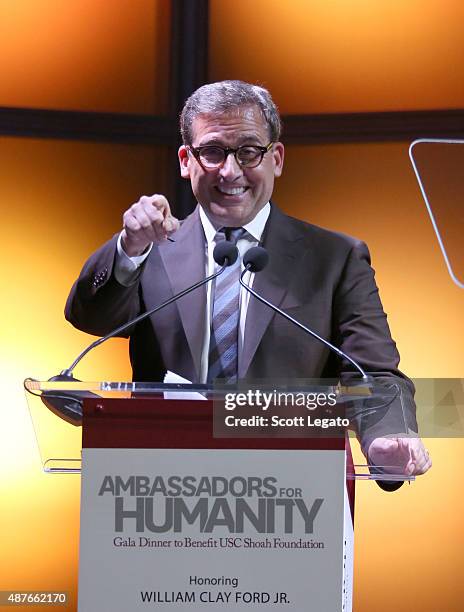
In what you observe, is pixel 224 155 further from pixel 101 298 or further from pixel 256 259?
pixel 256 259

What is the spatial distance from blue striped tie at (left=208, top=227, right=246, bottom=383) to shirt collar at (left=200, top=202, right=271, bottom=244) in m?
0.04

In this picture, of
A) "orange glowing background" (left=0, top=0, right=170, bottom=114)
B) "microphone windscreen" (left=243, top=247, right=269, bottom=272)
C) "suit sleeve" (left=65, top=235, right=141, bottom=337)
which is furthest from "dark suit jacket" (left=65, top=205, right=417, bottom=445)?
"orange glowing background" (left=0, top=0, right=170, bottom=114)

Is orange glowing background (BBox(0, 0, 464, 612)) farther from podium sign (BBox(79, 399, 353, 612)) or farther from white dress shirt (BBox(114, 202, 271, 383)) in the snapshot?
podium sign (BBox(79, 399, 353, 612))

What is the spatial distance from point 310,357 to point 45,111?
153cm

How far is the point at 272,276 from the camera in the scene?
3.20 metres

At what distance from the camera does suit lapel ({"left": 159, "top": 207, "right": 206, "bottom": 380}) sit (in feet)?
10.1

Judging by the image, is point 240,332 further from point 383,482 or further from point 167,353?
point 383,482

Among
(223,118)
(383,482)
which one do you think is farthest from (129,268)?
(383,482)

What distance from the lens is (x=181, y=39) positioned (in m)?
4.02

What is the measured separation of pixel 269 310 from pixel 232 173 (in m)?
0.42

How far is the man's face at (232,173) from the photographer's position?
315 cm

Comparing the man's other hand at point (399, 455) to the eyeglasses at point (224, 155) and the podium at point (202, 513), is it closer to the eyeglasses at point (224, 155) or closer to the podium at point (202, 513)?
the podium at point (202, 513)

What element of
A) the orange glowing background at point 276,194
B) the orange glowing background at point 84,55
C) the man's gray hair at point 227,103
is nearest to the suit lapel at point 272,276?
the man's gray hair at point 227,103

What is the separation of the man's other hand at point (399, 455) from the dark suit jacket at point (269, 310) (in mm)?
955
